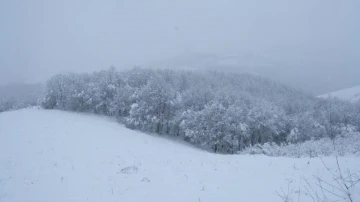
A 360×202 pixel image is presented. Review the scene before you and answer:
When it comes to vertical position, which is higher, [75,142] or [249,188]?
[249,188]

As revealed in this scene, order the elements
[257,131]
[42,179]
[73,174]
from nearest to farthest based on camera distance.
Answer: [42,179], [73,174], [257,131]

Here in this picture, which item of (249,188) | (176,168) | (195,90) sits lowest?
(176,168)

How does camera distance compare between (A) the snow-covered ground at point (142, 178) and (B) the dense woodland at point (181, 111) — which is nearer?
(A) the snow-covered ground at point (142, 178)

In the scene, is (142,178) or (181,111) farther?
(181,111)

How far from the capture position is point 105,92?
165 feet

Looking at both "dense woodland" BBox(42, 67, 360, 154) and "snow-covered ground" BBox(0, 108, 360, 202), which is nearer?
"snow-covered ground" BBox(0, 108, 360, 202)

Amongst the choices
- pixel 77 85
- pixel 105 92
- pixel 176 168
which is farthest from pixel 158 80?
pixel 176 168

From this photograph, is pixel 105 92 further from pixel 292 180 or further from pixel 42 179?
pixel 292 180

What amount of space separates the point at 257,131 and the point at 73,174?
39864 mm

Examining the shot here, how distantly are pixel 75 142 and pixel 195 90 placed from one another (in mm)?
33174

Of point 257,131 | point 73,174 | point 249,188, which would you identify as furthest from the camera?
point 257,131

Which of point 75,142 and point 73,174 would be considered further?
point 75,142

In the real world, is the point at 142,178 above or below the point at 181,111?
above

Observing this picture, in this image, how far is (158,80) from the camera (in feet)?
160
